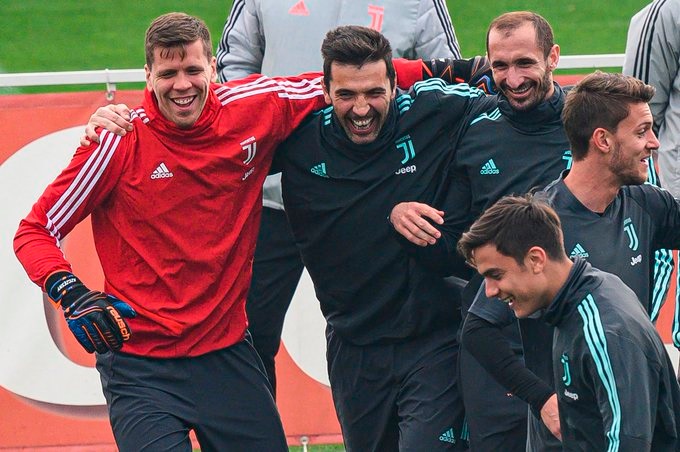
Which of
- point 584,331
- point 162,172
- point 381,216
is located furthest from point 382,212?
point 584,331

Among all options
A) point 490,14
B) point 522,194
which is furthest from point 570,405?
point 490,14

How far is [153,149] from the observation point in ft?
15.9

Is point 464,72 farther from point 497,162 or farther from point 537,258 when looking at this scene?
point 537,258

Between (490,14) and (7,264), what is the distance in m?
6.79

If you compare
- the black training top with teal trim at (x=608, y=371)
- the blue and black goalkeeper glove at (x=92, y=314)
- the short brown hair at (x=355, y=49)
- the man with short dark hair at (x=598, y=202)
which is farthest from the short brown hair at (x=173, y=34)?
Answer: the black training top with teal trim at (x=608, y=371)

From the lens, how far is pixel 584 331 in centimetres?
365

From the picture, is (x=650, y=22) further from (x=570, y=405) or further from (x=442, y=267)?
(x=570, y=405)

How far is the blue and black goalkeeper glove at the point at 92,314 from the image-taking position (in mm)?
4512

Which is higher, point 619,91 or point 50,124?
point 619,91

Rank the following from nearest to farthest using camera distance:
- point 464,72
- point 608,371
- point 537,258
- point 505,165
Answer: point 608,371 → point 537,258 → point 505,165 → point 464,72

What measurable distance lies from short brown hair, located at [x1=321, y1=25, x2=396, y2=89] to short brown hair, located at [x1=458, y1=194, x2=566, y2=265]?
3.86ft

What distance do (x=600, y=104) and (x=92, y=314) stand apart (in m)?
1.88

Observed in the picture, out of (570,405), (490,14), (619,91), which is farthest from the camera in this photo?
(490,14)

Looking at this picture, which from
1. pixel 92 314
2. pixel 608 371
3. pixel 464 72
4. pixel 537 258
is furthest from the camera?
pixel 464 72
